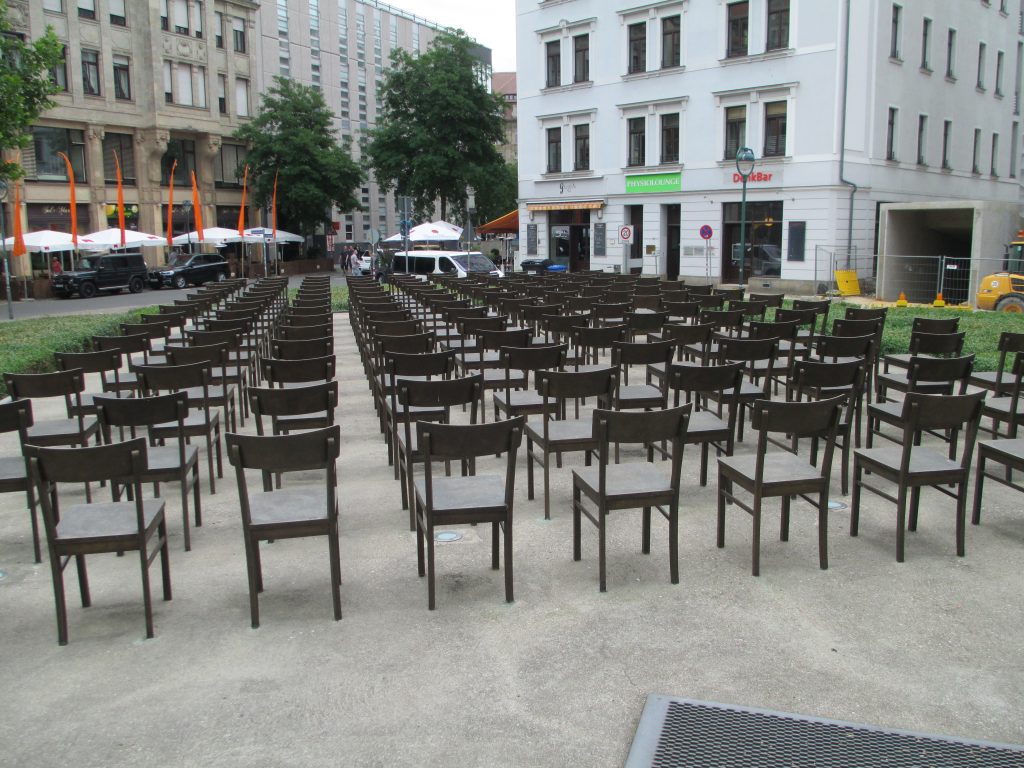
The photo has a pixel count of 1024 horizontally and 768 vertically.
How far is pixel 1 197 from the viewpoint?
66.6 ft

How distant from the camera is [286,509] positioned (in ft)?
14.9

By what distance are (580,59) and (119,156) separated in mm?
22603

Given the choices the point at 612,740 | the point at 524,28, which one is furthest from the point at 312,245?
the point at 612,740

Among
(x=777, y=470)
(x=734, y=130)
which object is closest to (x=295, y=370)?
(x=777, y=470)

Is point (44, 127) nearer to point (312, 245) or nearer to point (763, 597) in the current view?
point (312, 245)

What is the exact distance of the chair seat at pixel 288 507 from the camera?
439 centimetres

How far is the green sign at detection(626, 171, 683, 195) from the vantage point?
108 feet

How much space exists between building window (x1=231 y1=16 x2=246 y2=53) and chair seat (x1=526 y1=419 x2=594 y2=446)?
47.7 metres

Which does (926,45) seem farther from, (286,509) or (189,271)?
(286,509)

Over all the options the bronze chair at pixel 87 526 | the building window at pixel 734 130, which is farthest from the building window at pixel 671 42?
the bronze chair at pixel 87 526

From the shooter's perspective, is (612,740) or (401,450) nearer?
(612,740)

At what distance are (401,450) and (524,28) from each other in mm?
34090

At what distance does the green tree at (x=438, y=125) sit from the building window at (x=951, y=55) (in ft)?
71.7

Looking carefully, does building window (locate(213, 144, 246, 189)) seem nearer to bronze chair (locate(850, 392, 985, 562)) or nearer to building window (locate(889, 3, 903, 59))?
building window (locate(889, 3, 903, 59))
